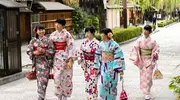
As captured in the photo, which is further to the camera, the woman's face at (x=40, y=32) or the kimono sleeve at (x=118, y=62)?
the woman's face at (x=40, y=32)

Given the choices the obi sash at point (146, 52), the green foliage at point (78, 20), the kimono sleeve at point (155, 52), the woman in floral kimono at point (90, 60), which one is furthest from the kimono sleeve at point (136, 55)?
the green foliage at point (78, 20)

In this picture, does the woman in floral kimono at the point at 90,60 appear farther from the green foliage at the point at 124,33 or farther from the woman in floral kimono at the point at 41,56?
the green foliage at the point at 124,33

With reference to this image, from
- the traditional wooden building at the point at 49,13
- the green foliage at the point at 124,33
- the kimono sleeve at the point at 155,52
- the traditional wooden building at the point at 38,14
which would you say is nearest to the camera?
the kimono sleeve at the point at 155,52

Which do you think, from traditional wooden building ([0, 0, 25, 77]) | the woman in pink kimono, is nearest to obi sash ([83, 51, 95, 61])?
the woman in pink kimono

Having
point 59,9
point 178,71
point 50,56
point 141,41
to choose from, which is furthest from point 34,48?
point 59,9

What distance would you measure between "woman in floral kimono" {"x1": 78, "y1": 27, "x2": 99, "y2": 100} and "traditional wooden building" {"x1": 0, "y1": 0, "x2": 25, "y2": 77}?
3861 millimetres

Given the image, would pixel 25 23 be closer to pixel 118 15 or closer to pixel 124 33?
pixel 124 33

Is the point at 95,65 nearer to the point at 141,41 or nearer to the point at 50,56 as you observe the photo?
the point at 50,56

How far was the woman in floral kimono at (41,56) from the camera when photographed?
854 centimetres

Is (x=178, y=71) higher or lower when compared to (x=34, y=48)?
lower

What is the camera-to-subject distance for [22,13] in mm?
25000

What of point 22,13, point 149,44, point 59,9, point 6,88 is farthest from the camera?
point 59,9

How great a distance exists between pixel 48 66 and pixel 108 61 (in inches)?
59.2

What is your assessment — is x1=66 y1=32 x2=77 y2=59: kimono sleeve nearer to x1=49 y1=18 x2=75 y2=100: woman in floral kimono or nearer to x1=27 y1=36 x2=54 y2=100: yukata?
x1=49 y1=18 x2=75 y2=100: woman in floral kimono
